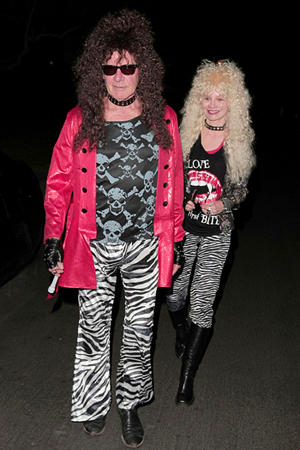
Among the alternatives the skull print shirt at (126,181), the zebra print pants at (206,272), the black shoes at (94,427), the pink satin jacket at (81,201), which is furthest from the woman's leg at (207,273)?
the black shoes at (94,427)

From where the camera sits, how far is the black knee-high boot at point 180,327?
13.7 feet

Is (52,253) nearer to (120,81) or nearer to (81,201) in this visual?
(81,201)

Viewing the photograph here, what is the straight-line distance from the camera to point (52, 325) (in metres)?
4.73

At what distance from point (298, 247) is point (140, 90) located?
538cm

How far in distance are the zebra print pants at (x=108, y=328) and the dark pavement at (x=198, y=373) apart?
0.73 feet

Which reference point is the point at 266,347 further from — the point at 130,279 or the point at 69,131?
the point at 69,131

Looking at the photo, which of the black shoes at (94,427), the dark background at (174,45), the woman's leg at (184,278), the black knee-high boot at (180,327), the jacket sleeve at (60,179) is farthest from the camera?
the dark background at (174,45)

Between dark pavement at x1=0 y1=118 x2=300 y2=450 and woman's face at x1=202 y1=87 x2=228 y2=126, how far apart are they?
6.16 feet

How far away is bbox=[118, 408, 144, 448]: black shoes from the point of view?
315 cm

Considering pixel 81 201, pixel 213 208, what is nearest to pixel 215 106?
pixel 213 208

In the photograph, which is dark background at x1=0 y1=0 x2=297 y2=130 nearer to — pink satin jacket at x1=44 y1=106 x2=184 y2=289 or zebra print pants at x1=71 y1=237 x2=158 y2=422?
pink satin jacket at x1=44 y1=106 x2=184 y2=289

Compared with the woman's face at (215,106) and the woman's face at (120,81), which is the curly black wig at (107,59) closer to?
the woman's face at (120,81)

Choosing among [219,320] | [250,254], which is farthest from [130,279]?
[250,254]

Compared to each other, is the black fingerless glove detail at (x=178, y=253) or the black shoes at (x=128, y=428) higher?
the black fingerless glove detail at (x=178, y=253)
